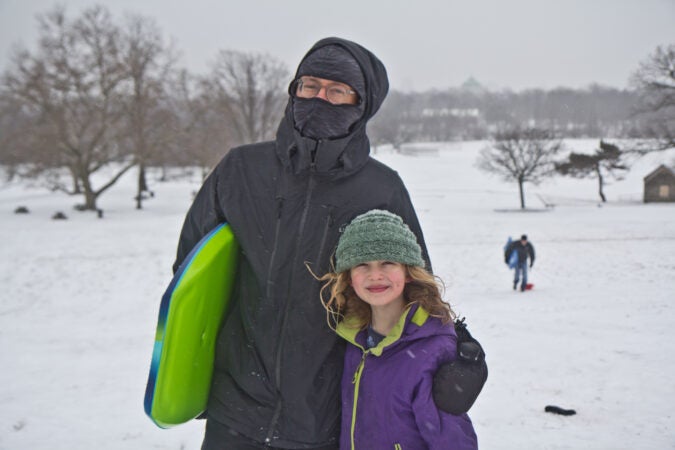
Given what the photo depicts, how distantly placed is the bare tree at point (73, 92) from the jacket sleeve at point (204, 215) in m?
30.5

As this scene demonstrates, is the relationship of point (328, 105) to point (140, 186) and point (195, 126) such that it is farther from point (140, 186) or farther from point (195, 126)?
point (140, 186)

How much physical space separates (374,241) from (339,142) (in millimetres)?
424

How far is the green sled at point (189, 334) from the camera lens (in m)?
1.99

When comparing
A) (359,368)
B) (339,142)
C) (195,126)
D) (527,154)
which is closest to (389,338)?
(359,368)

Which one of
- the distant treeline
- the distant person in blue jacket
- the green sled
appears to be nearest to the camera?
the green sled

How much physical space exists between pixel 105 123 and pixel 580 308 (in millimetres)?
28196

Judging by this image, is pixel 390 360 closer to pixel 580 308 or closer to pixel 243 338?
pixel 243 338

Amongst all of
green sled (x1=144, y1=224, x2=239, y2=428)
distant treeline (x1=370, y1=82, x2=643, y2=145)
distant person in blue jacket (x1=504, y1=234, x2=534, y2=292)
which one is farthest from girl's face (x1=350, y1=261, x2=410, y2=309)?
distant treeline (x1=370, y1=82, x2=643, y2=145)

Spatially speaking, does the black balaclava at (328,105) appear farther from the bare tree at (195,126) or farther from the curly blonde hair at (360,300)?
the bare tree at (195,126)

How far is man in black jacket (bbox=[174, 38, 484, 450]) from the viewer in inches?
77.3

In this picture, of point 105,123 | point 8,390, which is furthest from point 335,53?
point 105,123

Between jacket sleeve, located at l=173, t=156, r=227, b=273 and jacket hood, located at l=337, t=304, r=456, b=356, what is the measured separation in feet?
2.29

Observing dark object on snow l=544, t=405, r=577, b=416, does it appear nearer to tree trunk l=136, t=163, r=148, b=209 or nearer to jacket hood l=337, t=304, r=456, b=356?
jacket hood l=337, t=304, r=456, b=356

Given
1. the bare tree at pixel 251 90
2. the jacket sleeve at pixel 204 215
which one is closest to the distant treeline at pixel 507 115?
the bare tree at pixel 251 90
